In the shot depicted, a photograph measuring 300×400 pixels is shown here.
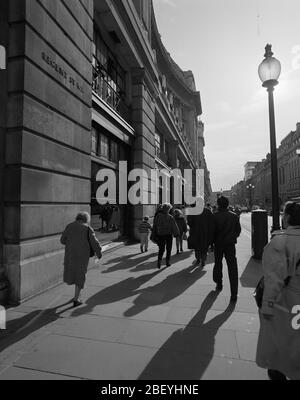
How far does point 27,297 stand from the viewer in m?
5.52

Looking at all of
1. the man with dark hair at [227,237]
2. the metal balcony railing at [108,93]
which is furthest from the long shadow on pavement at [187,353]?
the metal balcony railing at [108,93]

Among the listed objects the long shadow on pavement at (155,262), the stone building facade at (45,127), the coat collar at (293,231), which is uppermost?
the stone building facade at (45,127)

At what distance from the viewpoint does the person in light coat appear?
2.62 metres

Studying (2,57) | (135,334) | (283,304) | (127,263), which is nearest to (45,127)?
(2,57)

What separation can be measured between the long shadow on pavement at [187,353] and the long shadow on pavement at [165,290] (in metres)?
0.96

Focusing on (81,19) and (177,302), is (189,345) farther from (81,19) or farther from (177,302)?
(81,19)

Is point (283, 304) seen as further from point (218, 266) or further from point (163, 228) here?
point (163, 228)

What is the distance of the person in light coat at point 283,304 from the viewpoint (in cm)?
262

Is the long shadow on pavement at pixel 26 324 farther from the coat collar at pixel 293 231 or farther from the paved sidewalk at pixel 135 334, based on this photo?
the coat collar at pixel 293 231

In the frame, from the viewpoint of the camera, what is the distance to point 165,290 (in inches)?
246

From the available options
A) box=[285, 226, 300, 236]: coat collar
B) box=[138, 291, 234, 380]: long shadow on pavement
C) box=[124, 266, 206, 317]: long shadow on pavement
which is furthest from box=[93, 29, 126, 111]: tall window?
box=[285, 226, 300, 236]: coat collar

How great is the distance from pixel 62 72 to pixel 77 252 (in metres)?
4.23

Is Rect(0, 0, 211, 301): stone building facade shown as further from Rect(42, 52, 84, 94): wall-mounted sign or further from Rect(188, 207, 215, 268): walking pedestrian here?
Rect(188, 207, 215, 268): walking pedestrian
